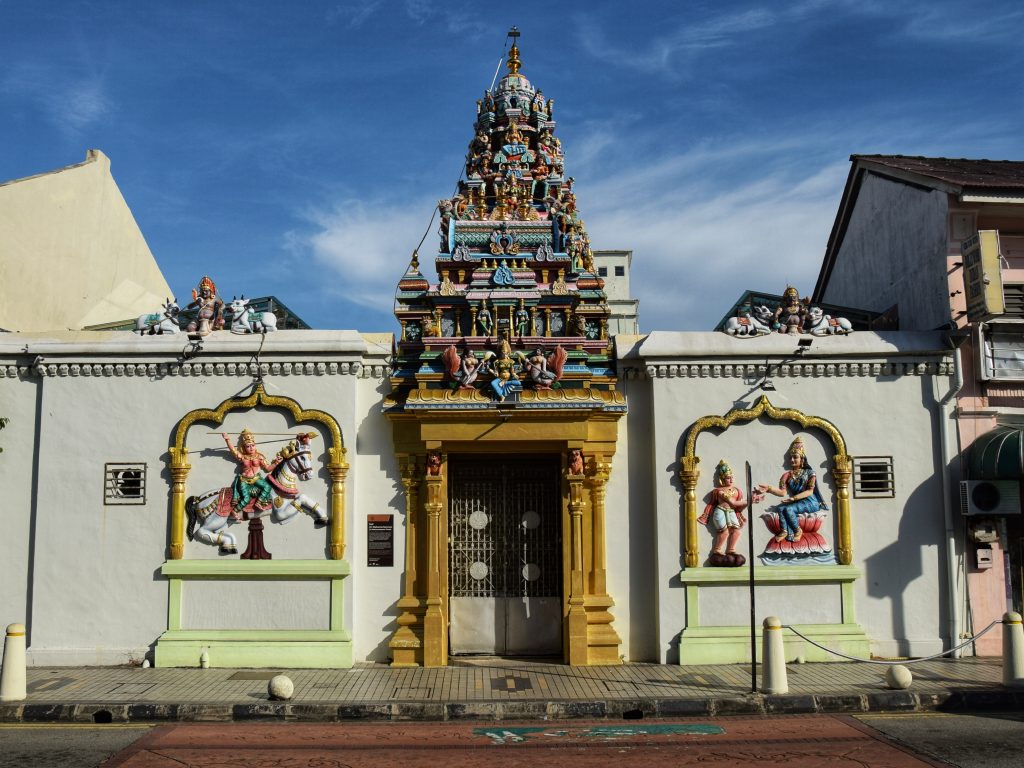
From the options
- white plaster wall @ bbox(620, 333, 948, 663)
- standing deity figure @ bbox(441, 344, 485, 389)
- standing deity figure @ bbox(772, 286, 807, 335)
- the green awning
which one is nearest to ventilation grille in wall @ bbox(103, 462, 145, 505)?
standing deity figure @ bbox(441, 344, 485, 389)

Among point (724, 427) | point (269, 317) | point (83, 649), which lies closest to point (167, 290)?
point (269, 317)

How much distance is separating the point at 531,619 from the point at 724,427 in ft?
13.3

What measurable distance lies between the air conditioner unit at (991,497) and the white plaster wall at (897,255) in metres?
2.60

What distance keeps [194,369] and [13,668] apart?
4.82 metres

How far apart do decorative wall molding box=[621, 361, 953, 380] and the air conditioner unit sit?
176cm

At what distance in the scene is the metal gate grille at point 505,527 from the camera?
48.0 ft

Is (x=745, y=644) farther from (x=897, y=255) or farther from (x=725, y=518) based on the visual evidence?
(x=897, y=255)

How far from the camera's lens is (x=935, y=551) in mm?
14328

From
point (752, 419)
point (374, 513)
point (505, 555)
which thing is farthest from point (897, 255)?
point (374, 513)


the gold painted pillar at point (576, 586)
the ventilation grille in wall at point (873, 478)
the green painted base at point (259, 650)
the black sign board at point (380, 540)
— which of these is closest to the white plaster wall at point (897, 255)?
the ventilation grille in wall at point (873, 478)

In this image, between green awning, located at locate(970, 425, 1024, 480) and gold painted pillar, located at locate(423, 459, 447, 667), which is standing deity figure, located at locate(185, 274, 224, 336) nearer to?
gold painted pillar, located at locate(423, 459, 447, 667)

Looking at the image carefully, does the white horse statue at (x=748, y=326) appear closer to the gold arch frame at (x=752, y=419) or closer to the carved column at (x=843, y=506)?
the gold arch frame at (x=752, y=419)

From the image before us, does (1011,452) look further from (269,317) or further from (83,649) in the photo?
(83,649)

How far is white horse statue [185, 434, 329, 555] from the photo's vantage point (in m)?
14.2
